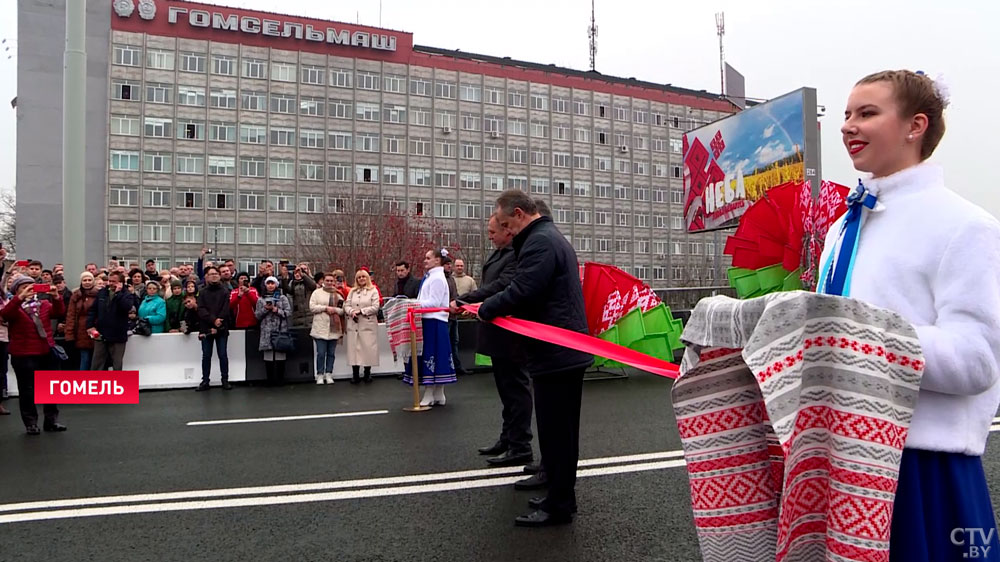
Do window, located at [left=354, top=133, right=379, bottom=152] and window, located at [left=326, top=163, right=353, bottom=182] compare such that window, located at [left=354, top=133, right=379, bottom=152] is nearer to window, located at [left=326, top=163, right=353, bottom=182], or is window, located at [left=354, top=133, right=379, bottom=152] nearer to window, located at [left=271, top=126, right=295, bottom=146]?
window, located at [left=326, top=163, right=353, bottom=182]

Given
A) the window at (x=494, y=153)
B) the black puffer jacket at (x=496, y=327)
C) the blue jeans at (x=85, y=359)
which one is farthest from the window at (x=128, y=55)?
the black puffer jacket at (x=496, y=327)

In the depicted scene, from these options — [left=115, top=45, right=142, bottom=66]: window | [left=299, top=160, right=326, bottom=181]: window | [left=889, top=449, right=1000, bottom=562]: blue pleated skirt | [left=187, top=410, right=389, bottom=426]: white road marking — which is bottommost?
[left=187, top=410, right=389, bottom=426]: white road marking

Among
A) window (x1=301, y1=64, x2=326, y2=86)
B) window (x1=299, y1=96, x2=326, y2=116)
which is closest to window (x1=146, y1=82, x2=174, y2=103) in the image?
window (x1=299, y1=96, x2=326, y2=116)

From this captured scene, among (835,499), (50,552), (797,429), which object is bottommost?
(50,552)

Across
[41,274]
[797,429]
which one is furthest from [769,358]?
[41,274]

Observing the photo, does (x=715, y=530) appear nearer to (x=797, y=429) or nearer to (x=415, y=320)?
(x=797, y=429)

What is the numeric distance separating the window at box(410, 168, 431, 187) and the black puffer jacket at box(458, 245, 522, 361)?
64.9m

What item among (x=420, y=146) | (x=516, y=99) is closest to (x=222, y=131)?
(x=420, y=146)

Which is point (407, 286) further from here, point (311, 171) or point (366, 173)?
point (366, 173)

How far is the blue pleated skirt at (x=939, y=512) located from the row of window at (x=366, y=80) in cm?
6949

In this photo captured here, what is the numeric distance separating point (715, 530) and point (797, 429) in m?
0.39

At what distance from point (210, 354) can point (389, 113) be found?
196ft

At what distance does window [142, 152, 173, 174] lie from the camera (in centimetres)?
6209

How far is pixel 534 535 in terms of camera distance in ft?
15.1
